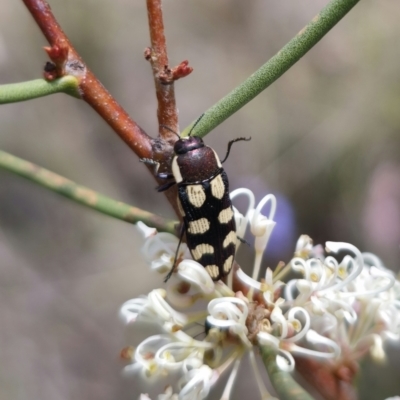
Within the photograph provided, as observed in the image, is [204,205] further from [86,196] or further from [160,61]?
[160,61]

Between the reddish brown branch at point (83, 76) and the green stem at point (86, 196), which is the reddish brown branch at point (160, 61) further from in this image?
the green stem at point (86, 196)

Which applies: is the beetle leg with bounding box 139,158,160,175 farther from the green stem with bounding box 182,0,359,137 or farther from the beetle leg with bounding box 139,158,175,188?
the green stem with bounding box 182,0,359,137

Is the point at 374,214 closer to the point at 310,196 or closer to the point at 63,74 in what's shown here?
the point at 310,196

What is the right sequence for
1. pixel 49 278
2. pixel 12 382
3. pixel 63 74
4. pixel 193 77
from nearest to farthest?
pixel 63 74, pixel 12 382, pixel 49 278, pixel 193 77

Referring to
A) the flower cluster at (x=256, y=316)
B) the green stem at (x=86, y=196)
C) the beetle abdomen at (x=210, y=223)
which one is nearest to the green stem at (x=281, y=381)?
the flower cluster at (x=256, y=316)

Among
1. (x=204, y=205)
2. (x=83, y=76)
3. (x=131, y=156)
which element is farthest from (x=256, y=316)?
(x=131, y=156)

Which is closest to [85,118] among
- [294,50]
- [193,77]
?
[193,77]
